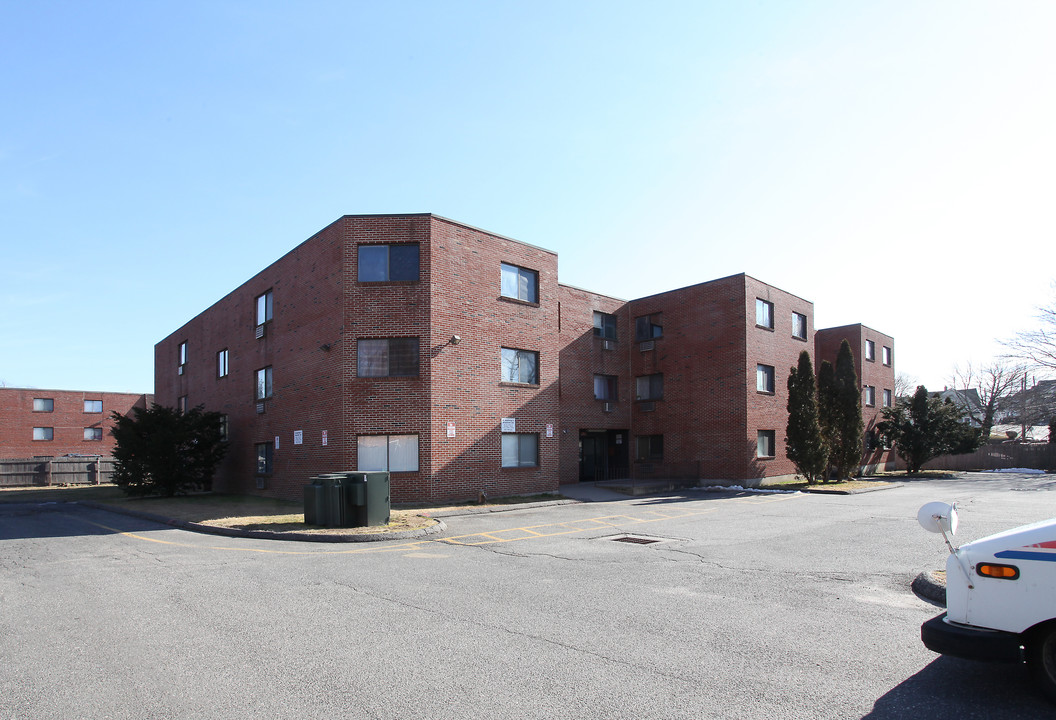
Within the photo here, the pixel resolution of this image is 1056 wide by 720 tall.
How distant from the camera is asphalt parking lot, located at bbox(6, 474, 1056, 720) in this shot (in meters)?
4.52

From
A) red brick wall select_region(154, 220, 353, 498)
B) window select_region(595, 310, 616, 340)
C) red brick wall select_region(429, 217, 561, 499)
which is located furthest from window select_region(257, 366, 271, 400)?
window select_region(595, 310, 616, 340)

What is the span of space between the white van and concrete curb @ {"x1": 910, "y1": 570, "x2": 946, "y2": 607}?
10.2 feet

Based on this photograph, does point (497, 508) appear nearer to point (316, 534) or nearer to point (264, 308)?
point (316, 534)

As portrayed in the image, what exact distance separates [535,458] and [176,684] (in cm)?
1754

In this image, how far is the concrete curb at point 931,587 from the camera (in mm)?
7293

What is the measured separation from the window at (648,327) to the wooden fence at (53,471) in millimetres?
26886

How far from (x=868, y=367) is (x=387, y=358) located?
1185 inches

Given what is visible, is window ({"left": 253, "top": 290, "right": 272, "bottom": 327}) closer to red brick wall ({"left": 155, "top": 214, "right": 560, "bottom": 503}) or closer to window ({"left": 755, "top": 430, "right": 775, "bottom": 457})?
red brick wall ({"left": 155, "top": 214, "right": 560, "bottom": 503})

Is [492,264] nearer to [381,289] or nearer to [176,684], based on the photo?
[381,289]

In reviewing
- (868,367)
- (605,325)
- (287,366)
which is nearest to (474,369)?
(287,366)

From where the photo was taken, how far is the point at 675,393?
94.6 ft

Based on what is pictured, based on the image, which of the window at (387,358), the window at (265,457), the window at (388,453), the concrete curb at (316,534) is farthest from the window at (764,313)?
the window at (265,457)

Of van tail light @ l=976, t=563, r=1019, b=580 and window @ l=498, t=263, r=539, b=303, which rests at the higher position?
window @ l=498, t=263, r=539, b=303

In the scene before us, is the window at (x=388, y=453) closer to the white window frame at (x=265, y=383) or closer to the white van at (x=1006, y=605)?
the white window frame at (x=265, y=383)
